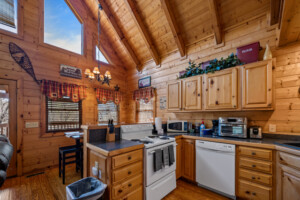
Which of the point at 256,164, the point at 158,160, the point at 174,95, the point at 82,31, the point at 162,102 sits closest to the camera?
the point at 256,164

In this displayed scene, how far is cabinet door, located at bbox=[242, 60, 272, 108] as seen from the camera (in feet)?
6.72

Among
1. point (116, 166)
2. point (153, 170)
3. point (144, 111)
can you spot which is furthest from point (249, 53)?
point (144, 111)

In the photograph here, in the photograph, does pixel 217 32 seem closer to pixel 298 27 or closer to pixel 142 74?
pixel 298 27

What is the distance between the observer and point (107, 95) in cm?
450

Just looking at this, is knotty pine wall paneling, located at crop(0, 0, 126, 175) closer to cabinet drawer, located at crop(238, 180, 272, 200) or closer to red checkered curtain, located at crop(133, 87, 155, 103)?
red checkered curtain, located at crop(133, 87, 155, 103)

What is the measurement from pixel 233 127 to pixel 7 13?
5.16m

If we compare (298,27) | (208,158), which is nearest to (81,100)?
(208,158)

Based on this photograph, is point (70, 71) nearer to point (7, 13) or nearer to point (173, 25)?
point (7, 13)

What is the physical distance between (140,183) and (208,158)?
3.99 ft

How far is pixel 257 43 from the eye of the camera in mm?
2447

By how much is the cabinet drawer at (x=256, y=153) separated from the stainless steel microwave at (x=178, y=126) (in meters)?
1.15

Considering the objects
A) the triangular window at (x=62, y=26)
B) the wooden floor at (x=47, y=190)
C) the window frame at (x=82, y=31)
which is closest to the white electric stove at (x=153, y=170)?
the wooden floor at (x=47, y=190)

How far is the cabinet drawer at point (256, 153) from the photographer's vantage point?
181 cm

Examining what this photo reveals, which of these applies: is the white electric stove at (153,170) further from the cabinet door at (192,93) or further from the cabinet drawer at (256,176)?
the cabinet drawer at (256,176)
